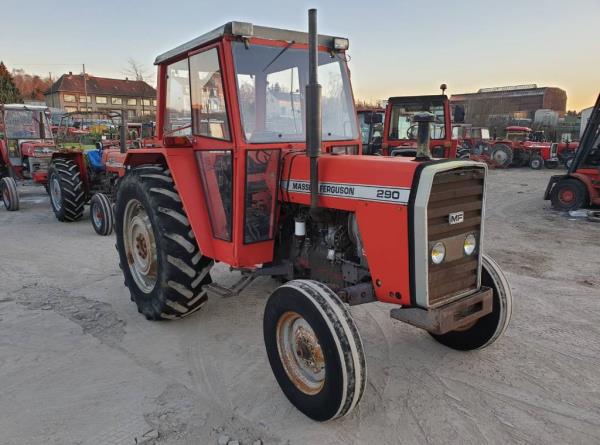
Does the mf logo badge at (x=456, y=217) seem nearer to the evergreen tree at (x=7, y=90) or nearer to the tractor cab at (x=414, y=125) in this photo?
the tractor cab at (x=414, y=125)

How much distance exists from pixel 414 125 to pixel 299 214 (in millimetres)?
7824

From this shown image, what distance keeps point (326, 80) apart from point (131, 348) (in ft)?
8.61

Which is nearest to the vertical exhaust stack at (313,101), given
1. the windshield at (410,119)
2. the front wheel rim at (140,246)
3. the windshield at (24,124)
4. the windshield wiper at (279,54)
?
the windshield wiper at (279,54)

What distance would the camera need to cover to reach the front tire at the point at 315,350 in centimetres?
244

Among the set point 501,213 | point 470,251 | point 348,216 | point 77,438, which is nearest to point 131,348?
point 77,438

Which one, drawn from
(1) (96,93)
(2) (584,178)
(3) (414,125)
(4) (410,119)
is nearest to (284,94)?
(3) (414,125)

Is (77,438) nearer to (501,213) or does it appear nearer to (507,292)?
(507,292)

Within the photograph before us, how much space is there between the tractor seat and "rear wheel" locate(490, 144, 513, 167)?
1669cm

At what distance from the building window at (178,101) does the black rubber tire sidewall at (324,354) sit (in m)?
1.76

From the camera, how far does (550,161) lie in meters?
19.4

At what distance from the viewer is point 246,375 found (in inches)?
124

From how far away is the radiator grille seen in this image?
2598 mm

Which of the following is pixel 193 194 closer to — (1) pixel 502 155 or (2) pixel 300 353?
(2) pixel 300 353

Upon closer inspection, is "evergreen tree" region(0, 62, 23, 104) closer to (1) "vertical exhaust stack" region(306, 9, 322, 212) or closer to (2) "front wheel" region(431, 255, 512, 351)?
(1) "vertical exhaust stack" region(306, 9, 322, 212)
